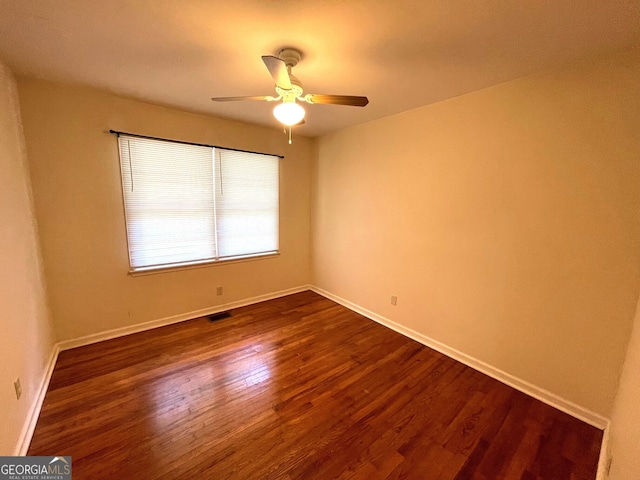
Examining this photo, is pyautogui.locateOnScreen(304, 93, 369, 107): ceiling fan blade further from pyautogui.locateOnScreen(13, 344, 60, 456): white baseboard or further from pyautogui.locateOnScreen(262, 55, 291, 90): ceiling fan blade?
pyautogui.locateOnScreen(13, 344, 60, 456): white baseboard

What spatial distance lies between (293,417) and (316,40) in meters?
2.41

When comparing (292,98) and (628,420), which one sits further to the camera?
(292,98)

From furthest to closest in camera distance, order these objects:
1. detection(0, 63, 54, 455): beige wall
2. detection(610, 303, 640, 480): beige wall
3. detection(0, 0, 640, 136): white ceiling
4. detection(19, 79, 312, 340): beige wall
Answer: detection(19, 79, 312, 340): beige wall → detection(0, 63, 54, 455): beige wall → detection(0, 0, 640, 136): white ceiling → detection(610, 303, 640, 480): beige wall

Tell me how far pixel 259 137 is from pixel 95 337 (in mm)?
2877

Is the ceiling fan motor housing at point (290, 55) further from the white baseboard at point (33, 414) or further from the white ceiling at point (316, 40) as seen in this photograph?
the white baseboard at point (33, 414)

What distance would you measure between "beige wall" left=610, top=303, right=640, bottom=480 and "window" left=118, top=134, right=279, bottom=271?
3.44 meters

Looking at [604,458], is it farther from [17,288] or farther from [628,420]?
[17,288]

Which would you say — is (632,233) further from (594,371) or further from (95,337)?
(95,337)

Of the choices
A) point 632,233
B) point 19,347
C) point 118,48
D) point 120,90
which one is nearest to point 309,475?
point 19,347

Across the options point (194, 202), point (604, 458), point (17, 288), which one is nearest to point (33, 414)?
point (17, 288)

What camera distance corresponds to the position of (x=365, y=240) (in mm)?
3270

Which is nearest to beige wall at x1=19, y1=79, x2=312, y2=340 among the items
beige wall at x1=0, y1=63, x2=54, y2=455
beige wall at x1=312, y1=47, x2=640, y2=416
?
beige wall at x1=0, y1=63, x2=54, y2=455

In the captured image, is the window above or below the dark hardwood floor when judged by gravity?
above

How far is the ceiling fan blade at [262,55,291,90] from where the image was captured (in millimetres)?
1276
